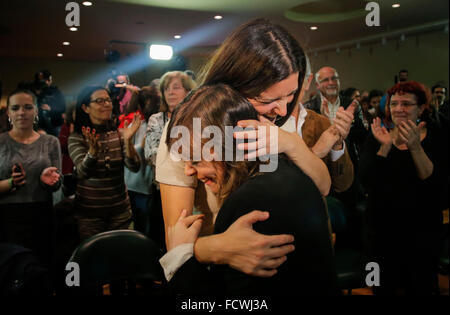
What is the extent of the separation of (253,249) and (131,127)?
0.72m

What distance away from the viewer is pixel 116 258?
137 centimetres

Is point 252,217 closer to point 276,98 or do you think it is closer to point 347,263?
point 276,98

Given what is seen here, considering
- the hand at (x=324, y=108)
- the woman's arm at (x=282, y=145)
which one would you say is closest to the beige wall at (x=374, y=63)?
the hand at (x=324, y=108)

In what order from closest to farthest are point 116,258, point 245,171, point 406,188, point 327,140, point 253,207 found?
point 253,207
point 245,171
point 327,140
point 116,258
point 406,188

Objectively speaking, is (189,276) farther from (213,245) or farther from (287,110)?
(287,110)

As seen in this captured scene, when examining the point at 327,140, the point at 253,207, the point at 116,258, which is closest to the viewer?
the point at 253,207

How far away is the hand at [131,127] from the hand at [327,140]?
2.22ft

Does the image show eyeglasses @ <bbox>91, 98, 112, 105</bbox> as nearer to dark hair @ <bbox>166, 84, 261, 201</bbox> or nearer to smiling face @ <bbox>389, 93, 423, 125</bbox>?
dark hair @ <bbox>166, 84, 261, 201</bbox>

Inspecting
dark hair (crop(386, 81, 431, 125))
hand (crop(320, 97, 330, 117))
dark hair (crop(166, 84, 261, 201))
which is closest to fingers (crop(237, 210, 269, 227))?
dark hair (crop(166, 84, 261, 201))

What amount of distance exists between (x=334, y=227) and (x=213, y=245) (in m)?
0.80

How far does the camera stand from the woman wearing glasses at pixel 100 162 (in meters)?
1.34

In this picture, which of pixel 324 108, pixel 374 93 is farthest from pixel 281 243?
pixel 374 93

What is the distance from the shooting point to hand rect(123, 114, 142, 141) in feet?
4.51

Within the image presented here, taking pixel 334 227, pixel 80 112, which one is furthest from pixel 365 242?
pixel 80 112
